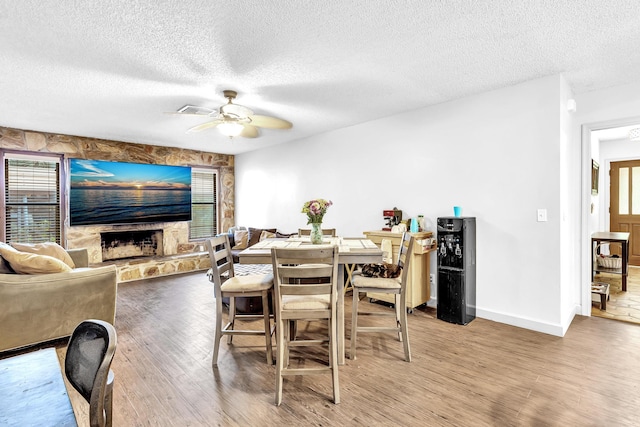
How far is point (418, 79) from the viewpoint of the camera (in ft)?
10.5

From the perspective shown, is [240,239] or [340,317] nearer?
[340,317]

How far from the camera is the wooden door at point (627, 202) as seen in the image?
6164 millimetres

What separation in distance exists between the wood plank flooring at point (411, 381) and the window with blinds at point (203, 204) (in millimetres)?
3719

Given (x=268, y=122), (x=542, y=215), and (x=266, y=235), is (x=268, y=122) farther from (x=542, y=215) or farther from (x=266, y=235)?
(x=542, y=215)

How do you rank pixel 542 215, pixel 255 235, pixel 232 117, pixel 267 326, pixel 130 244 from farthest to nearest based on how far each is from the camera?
pixel 255 235 < pixel 130 244 < pixel 232 117 < pixel 542 215 < pixel 267 326

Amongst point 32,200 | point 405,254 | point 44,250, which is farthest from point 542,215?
point 32,200

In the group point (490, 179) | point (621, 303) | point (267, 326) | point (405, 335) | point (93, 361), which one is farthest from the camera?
point (621, 303)

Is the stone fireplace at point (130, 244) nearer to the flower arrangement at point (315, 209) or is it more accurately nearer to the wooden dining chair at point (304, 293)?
the flower arrangement at point (315, 209)

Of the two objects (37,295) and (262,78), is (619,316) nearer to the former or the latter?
(262,78)

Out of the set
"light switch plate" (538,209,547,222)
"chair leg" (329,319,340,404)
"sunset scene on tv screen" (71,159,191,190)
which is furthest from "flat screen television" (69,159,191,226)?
A: "light switch plate" (538,209,547,222)

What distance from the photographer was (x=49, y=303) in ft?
9.59

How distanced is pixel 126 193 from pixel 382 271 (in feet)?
17.1

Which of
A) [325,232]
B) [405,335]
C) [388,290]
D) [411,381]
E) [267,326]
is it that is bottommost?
[411,381]

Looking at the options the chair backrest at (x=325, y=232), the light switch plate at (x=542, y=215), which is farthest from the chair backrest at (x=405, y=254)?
the light switch plate at (x=542, y=215)
